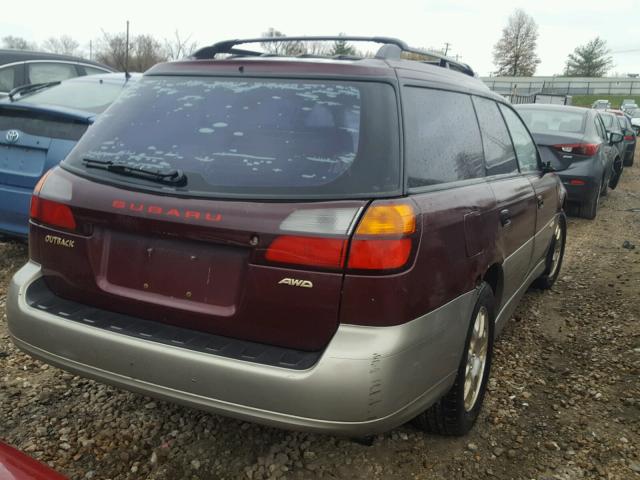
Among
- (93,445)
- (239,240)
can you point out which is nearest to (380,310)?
(239,240)

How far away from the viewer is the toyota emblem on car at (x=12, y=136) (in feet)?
14.3

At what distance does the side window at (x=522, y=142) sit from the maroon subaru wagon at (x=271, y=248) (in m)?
1.23

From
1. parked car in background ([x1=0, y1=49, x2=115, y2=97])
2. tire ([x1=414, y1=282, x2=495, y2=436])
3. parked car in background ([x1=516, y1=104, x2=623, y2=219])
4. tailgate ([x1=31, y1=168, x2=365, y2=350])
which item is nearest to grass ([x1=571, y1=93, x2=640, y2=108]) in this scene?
parked car in background ([x1=516, y1=104, x2=623, y2=219])

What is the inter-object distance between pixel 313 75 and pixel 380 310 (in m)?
0.93

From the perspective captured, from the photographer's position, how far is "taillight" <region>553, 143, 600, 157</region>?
7.90 meters

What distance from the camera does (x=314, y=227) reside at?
6.33ft

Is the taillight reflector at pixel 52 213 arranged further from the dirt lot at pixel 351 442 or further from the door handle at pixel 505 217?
the door handle at pixel 505 217

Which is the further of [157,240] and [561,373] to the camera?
[561,373]

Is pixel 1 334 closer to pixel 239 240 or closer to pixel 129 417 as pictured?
pixel 129 417

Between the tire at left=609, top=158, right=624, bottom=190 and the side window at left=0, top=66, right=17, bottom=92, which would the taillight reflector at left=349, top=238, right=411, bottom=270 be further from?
Result: the tire at left=609, top=158, right=624, bottom=190

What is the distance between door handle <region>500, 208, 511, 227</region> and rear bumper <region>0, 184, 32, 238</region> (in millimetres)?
3282

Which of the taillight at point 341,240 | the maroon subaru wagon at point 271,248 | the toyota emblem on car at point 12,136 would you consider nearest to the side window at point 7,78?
the toyota emblem on car at point 12,136

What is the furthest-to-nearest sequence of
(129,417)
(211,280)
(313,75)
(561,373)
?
(561,373) → (129,417) → (313,75) → (211,280)

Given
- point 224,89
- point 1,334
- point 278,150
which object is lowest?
point 1,334
